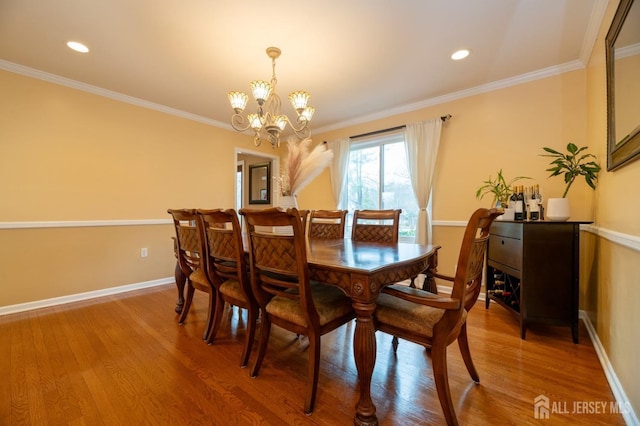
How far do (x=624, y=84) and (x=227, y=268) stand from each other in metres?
2.59

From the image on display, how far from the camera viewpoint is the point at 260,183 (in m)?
5.23

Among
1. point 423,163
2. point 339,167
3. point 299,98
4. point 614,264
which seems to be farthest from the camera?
point 339,167

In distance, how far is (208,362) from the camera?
173cm

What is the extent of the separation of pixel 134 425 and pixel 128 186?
9.53 feet

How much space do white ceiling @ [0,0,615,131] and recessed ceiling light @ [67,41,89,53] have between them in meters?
0.05

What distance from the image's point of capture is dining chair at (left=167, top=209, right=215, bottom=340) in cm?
203

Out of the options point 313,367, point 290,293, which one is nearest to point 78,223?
point 290,293

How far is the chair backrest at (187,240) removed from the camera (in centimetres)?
203

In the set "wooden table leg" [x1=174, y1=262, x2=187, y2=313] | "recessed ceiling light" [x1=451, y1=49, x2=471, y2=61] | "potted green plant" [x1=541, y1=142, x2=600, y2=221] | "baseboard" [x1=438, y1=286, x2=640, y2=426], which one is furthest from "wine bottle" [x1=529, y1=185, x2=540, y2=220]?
"wooden table leg" [x1=174, y1=262, x2=187, y2=313]

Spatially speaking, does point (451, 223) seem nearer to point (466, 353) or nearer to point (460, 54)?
point (460, 54)

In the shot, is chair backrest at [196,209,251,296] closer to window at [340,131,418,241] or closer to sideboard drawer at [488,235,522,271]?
sideboard drawer at [488,235,522,271]

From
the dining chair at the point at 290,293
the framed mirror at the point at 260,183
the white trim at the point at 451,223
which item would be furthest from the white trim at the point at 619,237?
the framed mirror at the point at 260,183

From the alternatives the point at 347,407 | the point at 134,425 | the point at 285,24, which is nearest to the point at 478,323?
the point at 347,407

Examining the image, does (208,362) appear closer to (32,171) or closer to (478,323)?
(478,323)
